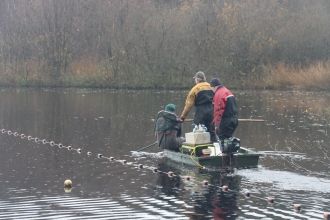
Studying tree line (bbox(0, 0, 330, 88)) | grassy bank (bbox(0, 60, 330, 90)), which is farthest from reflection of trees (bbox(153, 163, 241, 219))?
tree line (bbox(0, 0, 330, 88))

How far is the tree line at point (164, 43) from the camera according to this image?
4500 centimetres

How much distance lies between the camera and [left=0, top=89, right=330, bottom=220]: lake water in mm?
9594

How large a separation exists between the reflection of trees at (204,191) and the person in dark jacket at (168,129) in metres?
1.00

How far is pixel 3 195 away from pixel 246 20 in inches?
1488

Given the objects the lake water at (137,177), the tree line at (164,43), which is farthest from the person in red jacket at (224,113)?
the tree line at (164,43)

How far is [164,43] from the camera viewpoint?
150 feet

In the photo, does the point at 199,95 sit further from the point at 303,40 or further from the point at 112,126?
the point at 303,40

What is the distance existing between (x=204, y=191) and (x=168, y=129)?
12.0 feet

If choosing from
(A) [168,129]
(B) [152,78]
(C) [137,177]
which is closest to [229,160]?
(A) [168,129]

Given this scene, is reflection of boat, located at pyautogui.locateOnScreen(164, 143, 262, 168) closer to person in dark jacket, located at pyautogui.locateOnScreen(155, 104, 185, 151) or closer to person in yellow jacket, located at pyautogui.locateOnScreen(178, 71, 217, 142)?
person in dark jacket, located at pyautogui.locateOnScreen(155, 104, 185, 151)

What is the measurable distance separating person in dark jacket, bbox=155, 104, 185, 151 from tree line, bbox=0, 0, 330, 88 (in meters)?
30.4

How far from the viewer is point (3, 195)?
10.5 meters

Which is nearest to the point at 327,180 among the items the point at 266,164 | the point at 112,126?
the point at 266,164

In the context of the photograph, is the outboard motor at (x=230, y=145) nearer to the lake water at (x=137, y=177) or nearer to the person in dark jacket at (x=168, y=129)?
the lake water at (x=137, y=177)
